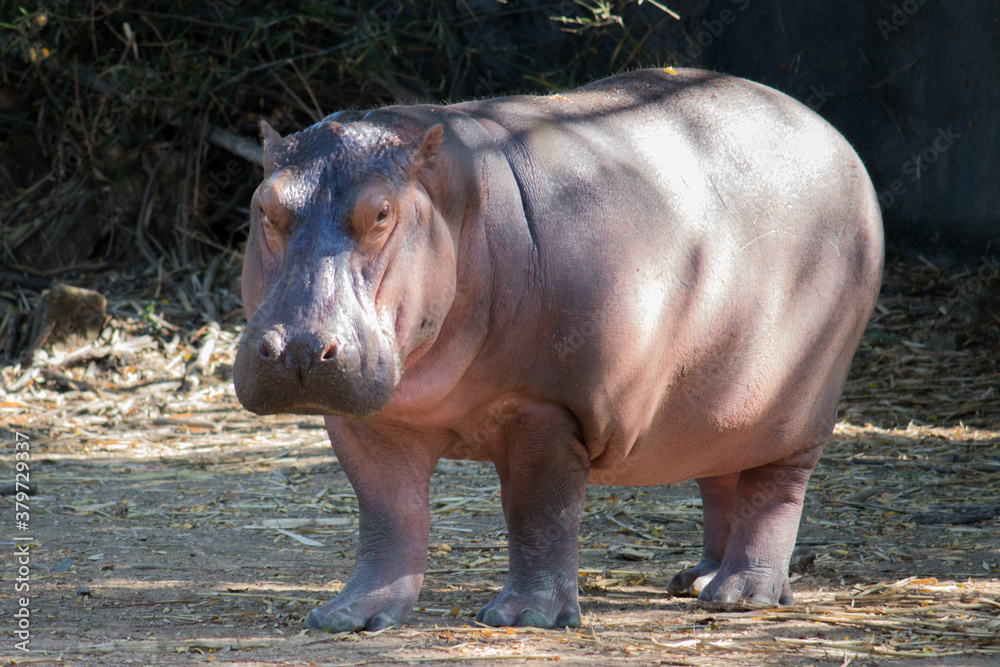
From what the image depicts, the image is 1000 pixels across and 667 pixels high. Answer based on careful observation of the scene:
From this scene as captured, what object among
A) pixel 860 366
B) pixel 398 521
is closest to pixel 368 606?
pixel 398 521

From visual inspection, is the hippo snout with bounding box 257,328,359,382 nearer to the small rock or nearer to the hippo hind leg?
the hippo hind leg

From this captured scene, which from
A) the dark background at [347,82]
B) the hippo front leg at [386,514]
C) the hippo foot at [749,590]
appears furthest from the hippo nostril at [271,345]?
the dark background at [347,82]

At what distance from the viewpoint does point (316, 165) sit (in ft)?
8.27

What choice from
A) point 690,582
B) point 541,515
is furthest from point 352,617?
point 690,582

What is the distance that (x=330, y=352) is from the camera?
2.30 metres

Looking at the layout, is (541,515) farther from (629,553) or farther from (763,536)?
(629,553)

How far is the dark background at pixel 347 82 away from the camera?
7.11m

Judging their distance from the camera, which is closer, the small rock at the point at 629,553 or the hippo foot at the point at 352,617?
the hippo foot at the point at 352,617

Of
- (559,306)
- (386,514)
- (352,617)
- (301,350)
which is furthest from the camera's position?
(386,514)

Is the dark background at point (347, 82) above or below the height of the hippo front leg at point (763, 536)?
above

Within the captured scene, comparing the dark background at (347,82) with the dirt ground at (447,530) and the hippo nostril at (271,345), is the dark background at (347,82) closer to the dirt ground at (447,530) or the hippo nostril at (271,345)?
the dirt ground at (447,530)

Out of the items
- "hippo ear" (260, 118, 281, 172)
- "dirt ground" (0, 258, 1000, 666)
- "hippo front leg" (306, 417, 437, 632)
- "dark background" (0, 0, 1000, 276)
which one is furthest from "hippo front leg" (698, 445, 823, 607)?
A: "dark background" (0, 0, 1000, 276)

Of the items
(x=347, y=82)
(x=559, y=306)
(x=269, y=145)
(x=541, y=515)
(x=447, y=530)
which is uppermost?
(x=347, y=82)

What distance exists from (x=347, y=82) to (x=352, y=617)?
19.8 feet
